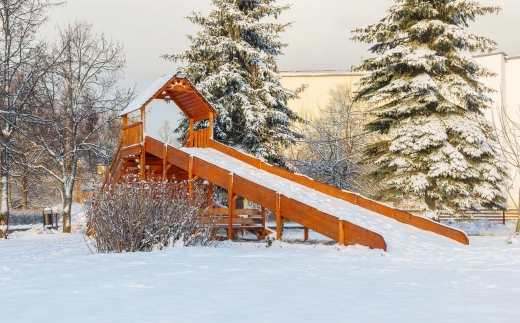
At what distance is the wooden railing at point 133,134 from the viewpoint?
19969mm

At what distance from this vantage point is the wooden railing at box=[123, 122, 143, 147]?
1997 centimetres

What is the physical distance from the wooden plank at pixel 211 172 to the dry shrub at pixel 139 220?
316cm

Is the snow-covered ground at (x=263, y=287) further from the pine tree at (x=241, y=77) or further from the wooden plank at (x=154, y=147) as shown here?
the pine tree at (x=241, y=77)

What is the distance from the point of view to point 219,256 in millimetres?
10992

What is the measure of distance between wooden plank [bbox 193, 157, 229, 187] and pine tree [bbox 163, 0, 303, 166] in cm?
673

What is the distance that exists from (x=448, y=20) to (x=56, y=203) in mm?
32985

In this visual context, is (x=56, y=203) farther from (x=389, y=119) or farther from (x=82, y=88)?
(x=389, y=119)

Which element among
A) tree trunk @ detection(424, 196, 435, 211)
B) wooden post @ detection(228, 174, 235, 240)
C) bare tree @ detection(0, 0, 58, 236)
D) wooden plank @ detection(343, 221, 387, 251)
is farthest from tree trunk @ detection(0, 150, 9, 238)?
→ tree trunk @ detection(424, 196, 435, 211)

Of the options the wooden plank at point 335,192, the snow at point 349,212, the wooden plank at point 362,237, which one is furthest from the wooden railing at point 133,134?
the wooden plank at point 362,237

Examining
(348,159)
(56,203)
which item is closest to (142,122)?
(348,159)

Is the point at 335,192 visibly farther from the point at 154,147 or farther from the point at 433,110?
the point at 154,147

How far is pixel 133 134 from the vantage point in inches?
812

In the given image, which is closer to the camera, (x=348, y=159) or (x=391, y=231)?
(x=391, y=231)

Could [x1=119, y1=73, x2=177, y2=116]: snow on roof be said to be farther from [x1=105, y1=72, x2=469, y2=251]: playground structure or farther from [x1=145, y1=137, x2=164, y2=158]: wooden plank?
[x1=145, y1=137, x2=164, y2=158]: wooden plank
